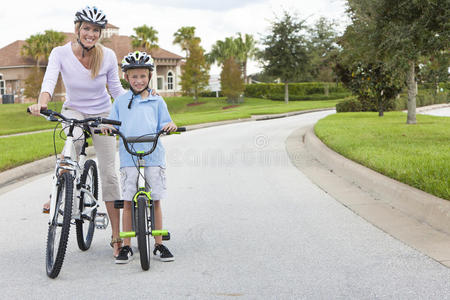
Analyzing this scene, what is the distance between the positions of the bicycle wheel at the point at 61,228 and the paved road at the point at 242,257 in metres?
0.15

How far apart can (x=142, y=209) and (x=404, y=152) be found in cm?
756

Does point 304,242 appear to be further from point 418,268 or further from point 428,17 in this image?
point 428,17

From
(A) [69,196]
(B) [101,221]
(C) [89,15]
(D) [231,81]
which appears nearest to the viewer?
(A) [69,196]

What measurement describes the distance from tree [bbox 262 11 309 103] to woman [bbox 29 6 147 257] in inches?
2043

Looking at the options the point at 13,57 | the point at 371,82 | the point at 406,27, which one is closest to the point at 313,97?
the point at 13,57

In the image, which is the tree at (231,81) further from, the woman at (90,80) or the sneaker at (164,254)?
the sneaker at (164,254)

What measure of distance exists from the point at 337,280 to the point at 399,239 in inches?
62.3

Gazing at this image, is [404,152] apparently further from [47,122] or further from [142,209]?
[47,122]

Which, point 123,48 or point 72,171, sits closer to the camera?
point 72,171

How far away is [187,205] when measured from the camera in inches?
309

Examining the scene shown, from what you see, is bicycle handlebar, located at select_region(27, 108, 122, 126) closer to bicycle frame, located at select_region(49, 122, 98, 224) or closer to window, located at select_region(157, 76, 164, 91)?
bicycle frame, located at select_region(49, 122, 98, 224)

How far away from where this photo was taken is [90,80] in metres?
5.18

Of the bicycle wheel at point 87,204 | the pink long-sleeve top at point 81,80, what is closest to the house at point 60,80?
the bicycle wheel at point 87,204

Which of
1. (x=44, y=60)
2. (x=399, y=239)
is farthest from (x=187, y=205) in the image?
(x=44, y=60)
